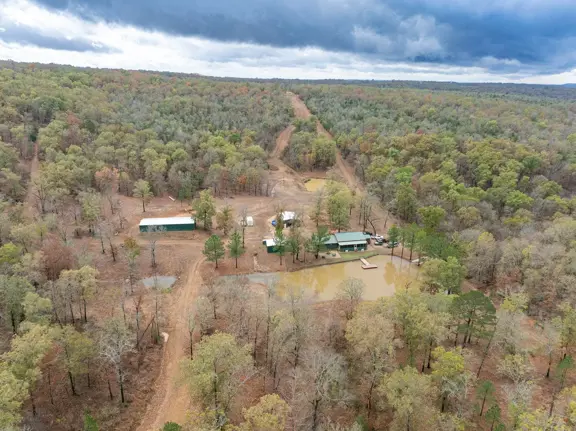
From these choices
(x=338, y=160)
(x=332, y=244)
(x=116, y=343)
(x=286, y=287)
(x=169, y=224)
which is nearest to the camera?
(x=116, y=343)

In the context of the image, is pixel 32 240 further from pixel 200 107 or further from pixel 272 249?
pixel 200 107

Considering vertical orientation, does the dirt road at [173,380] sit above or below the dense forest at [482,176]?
below

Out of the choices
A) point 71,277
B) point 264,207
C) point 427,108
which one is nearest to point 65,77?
point 264,207

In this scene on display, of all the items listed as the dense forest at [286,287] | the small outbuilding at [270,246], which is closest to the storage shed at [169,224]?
the dense forest at [286,287]

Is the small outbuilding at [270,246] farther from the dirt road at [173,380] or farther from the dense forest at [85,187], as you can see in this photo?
the dense forest at [85,187]

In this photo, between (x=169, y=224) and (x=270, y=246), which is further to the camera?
(x=169, y=224)

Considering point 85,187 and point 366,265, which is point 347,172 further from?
point 85,187

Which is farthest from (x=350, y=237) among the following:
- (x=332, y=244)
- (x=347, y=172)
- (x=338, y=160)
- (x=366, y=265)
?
(x=338, y=160)
